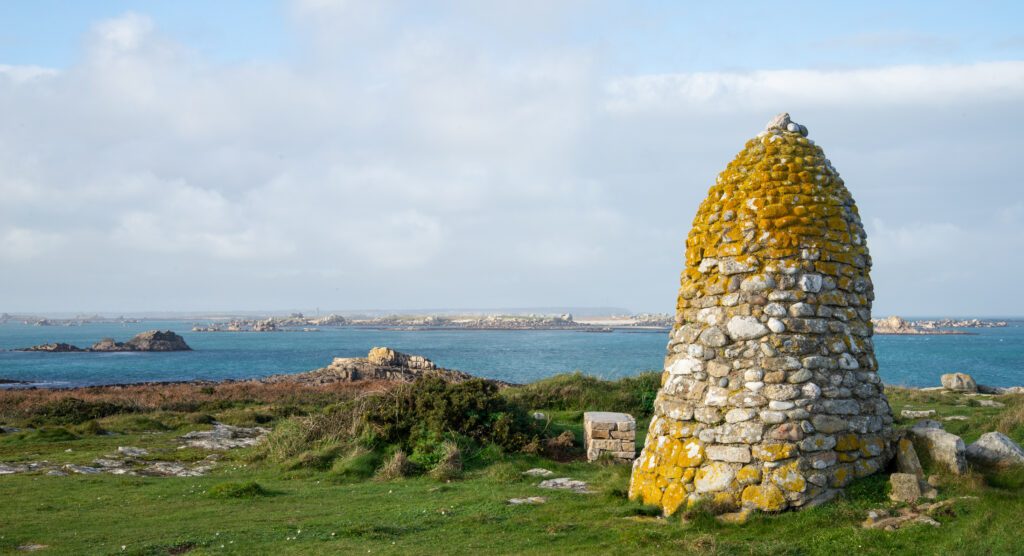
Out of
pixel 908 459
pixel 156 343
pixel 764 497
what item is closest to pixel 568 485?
pixel 764 497

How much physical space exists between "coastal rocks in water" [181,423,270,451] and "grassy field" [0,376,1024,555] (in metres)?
2.09

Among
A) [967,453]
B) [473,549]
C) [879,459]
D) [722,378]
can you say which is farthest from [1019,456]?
[473,549]

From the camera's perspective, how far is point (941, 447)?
884cm

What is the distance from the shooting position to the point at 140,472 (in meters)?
14.8

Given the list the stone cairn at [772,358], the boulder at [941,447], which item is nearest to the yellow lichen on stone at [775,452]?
the stone cairn at [772,358]

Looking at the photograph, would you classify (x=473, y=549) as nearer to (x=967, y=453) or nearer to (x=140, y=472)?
(x=967, y=453)

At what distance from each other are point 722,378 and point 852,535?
2.20 meters

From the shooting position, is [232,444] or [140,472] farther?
[232,444]

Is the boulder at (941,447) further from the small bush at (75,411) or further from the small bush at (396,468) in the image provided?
the small bush at (75,411)

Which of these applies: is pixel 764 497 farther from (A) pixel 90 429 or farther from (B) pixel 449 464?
(A) pixel 90 429

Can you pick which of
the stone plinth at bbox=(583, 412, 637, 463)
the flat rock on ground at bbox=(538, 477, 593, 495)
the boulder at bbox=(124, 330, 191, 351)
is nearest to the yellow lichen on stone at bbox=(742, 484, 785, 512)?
the flat rock on ground at bbox=(538, 477, 593, 495)

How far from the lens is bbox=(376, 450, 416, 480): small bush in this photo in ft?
44.9

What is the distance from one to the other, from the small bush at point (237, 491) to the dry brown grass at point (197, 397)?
45.0 feet

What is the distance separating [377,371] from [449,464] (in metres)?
32.5
